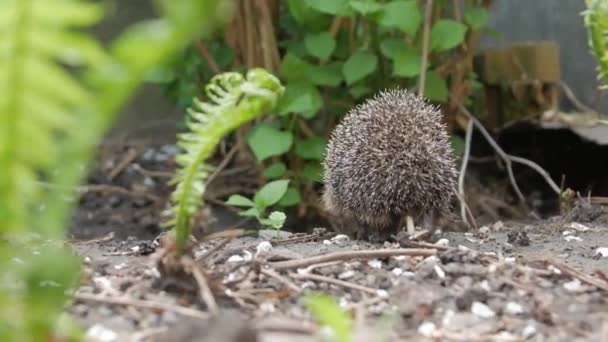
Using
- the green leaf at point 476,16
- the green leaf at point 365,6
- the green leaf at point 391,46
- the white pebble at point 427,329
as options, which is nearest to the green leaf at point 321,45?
the green leaf at point 391,46

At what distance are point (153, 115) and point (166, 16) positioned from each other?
499 cm

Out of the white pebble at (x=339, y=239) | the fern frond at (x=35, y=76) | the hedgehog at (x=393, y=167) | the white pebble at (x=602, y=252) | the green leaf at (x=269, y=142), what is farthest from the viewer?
the green leaf at (x=269, y=142)

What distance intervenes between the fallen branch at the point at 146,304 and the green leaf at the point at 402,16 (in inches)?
90.2

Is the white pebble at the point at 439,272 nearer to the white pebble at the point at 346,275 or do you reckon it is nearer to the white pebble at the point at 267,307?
the white pebble at the point at 346,275

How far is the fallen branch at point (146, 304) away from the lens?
1887 mm

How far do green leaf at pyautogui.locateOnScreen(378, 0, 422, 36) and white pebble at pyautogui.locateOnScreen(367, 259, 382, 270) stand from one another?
5.58ft

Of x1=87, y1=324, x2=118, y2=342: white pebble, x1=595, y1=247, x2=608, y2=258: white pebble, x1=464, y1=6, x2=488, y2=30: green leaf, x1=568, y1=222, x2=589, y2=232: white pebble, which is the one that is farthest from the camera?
x1=464, y1=6, x2=488, y2=30: green leaf

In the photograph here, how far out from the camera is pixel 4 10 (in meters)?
1.41

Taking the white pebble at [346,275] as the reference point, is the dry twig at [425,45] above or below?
above

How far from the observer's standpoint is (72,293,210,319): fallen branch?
1.89 metres

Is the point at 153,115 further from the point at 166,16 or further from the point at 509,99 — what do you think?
the point at 166,16

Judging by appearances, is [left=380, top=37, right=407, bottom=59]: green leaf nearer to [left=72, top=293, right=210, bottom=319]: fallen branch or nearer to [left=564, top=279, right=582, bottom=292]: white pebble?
[left=564, top=279, right=582, bottom=292]: white pebble

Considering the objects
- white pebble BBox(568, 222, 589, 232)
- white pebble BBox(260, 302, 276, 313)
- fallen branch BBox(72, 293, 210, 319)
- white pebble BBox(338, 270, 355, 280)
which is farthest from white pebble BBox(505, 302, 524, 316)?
white pebble BBox(568, 222, 589, 232)

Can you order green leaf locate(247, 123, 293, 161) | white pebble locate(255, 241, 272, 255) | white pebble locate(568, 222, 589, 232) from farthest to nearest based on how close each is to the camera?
green leaf locate(247, 123, 293, 161), white pebble locate(568, 222, 589, 232), white pebble locate(255, 241, 272, 255)
